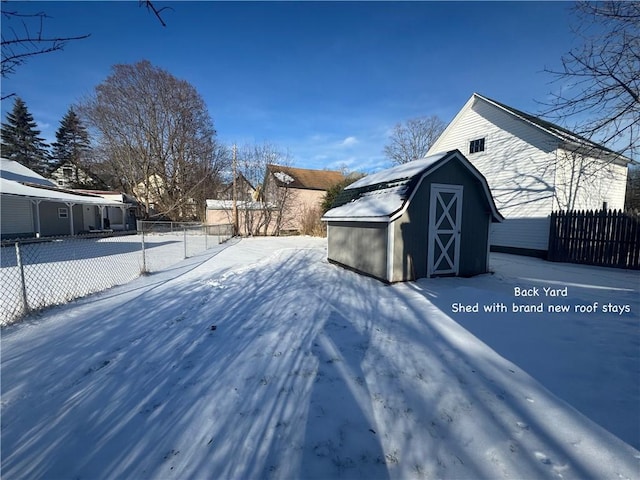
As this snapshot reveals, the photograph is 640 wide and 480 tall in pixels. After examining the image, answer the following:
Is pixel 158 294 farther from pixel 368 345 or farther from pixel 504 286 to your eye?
pixel 504 286

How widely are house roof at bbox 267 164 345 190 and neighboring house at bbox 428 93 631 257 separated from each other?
1658 centimetres

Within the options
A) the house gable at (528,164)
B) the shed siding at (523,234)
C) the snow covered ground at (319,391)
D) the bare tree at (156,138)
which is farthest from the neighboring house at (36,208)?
the shed siding at (523,234)

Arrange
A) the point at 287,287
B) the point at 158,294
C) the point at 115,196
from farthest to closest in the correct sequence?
the point at 115,196, the point at 287,287, the point at 158,294

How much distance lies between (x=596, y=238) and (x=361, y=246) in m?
9.06

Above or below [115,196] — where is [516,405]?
below

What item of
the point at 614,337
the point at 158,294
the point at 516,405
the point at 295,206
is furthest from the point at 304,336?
the point at 295,206

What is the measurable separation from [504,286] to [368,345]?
16.1ft

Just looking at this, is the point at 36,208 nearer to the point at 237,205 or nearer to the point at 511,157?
the point at 237,205

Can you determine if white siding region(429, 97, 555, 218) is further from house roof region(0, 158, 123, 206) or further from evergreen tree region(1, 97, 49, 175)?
evergreen tree region(1, 97, 49, 175)

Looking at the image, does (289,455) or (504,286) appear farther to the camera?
(504,286)

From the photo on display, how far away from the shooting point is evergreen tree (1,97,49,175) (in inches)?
1233

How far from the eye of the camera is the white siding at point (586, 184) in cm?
1128

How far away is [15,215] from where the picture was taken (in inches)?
600

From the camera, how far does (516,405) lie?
2.32 m
